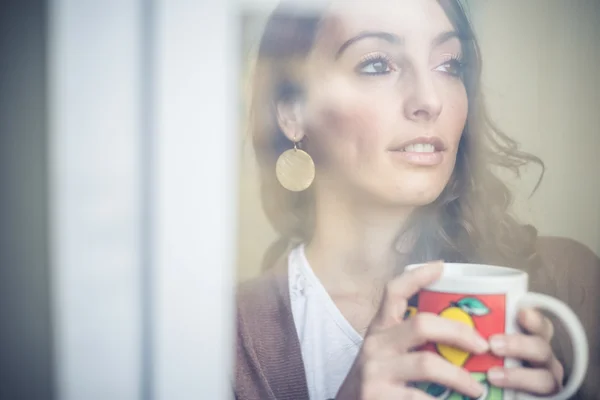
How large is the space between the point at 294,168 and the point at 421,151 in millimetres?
192

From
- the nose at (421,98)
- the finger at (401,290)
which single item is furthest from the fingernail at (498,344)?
the nose at (421,98)

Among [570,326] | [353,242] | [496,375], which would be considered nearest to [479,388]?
[496,375]

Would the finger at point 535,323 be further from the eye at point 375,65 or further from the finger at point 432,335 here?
the eye at point 375,65

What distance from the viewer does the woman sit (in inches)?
30.5

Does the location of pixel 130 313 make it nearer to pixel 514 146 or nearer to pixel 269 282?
pixel 269 282

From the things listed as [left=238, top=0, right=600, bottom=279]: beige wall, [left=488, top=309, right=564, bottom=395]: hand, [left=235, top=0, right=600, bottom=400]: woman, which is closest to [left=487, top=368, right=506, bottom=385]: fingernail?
[left=488, top=309, right=564, bottom=395]: hand

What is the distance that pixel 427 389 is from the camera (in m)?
0.73

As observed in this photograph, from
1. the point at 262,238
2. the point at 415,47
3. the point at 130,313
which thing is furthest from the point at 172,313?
the point at 415,47

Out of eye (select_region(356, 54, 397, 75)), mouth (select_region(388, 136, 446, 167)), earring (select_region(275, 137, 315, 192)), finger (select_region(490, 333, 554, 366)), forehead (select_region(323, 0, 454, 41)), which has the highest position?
forehead (select_region(323, 0, 454, 41))

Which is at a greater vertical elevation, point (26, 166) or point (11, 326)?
point (26, 166)

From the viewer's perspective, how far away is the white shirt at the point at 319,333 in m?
0.80

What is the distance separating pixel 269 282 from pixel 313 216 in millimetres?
124

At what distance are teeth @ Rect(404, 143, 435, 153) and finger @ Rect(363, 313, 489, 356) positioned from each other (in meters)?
0.24

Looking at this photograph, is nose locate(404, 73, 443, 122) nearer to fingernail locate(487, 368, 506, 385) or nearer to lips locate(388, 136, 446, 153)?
lips locate(388, 136, 446, 153)
